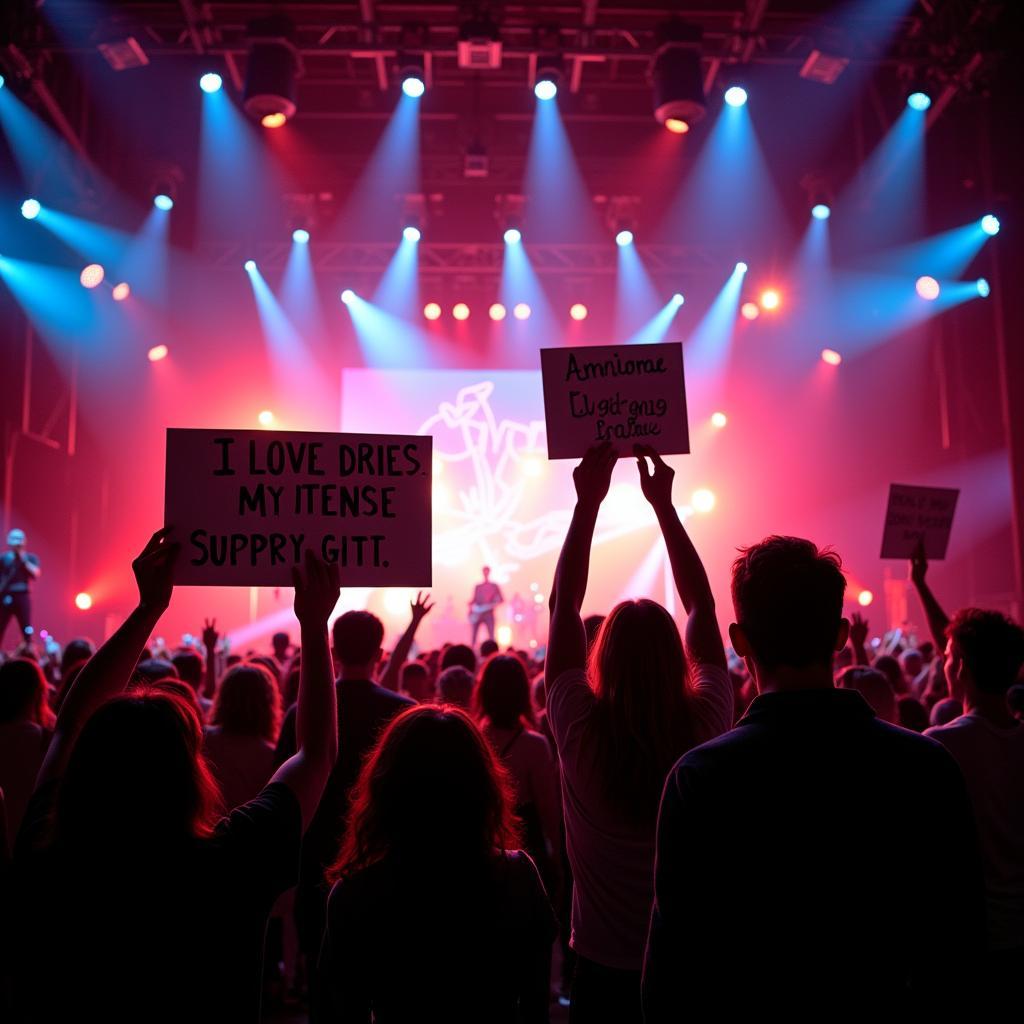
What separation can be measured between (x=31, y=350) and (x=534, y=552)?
889 centimetres

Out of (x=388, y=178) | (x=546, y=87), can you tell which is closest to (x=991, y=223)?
(x=546, y=87)

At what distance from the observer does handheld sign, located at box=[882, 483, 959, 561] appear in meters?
5.66

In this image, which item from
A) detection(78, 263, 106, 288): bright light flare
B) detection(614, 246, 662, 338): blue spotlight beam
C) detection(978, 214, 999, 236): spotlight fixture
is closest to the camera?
detection(978, 214, 999, 236): spotlight fixture

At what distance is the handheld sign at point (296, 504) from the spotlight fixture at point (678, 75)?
9053mm

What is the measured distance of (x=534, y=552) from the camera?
692 inches

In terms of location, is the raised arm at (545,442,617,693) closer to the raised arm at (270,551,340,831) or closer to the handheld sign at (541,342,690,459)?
the handheld sign at (541,342,690,459)

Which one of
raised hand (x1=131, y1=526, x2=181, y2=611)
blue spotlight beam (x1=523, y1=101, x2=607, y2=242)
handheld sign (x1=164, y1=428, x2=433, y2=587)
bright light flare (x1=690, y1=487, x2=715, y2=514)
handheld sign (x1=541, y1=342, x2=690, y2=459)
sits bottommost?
raised hand (x1=131, y1=526, x2=181, y2=611)

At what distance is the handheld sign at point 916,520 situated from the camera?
18.6 feet

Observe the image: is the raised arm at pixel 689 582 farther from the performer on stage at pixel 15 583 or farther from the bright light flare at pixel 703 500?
the bright light flare at pixel 703 500

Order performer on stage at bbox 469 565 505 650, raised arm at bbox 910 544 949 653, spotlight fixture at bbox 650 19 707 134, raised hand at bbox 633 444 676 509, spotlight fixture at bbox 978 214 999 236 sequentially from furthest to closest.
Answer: performer on stage at bbox 469 565 505 650
spotlight fixture at bbox 978 214 999 236
spotlight fixture at bbox 650 19 707 134
raised arm at bbox 910 544 949 653
raised hand at bbox 633 444 676 509

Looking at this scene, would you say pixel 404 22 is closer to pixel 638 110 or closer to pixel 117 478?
pixel 638 110

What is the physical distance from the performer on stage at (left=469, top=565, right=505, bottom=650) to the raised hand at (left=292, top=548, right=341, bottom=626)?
43.6ft

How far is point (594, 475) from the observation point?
2760mm

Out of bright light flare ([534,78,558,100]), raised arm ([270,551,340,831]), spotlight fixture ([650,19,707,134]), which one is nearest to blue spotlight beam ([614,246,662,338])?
bright light flare ([534,78,558,100])
